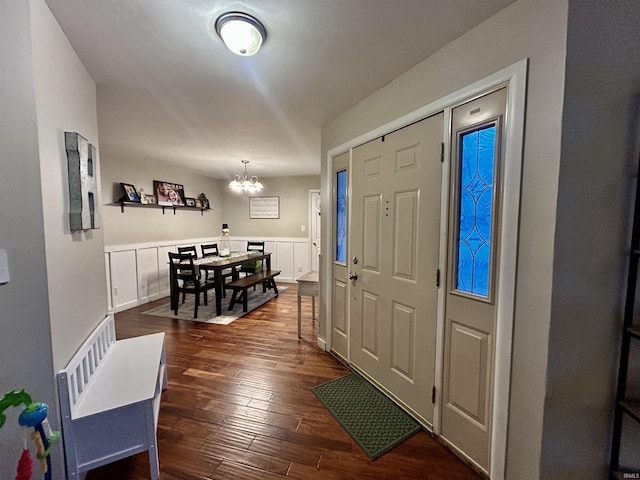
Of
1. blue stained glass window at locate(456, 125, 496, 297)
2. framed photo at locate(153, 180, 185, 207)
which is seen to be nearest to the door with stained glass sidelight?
blue stained glass window at locate(456, 125, 496, 297)

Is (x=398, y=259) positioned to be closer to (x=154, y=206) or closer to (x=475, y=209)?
(x=475, y=209)

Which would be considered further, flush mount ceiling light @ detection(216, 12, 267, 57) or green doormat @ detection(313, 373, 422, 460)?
green doormat @ detection(313, 373, 422, 460)

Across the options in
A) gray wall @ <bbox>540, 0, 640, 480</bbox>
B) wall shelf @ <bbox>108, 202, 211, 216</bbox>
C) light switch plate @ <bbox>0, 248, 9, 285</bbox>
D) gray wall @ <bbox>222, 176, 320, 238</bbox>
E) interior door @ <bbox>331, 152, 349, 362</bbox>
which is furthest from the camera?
gray wall @ <bbox>222, 176, 320, 238</bbox>

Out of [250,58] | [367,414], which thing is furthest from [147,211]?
[367,414]

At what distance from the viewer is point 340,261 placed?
264 centimetres

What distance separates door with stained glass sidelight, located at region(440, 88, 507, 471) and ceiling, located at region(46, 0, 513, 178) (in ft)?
1.68

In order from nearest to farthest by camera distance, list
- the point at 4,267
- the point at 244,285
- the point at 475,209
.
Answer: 1. the point at 4,267
2. the point at 475,209
3. the point at 244,285

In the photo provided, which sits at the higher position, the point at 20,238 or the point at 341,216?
the point at 341,216

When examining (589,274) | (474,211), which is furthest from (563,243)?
(474,211)

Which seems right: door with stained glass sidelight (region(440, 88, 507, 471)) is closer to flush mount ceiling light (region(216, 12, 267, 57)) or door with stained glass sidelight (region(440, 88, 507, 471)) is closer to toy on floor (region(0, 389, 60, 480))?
flush mount ceiling light (region(216, 12, 267, 57))

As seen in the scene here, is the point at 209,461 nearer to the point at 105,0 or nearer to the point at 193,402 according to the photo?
the point at 193,402

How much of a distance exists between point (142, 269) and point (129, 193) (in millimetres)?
1228

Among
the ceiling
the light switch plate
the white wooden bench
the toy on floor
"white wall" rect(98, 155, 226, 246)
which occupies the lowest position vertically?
the white wooden bench

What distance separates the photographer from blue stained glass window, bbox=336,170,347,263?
254 cm
